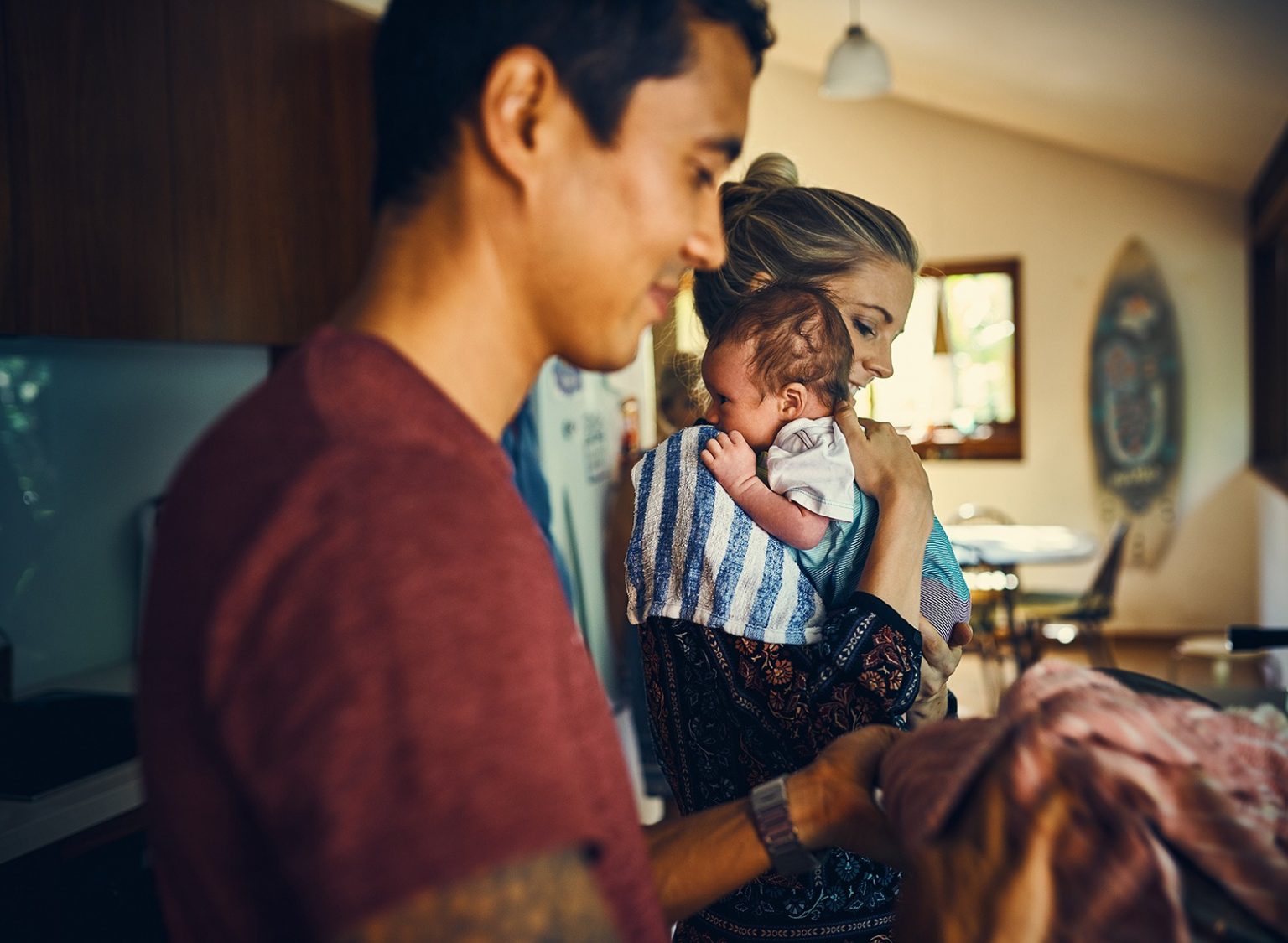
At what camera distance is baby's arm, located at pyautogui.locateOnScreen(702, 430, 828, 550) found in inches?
42.9

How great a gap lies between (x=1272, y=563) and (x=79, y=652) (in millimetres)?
5547

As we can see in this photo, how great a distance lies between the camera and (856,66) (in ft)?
12.6

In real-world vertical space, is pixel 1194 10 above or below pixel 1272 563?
above

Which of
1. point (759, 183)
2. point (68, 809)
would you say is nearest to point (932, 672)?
point (759, 183)

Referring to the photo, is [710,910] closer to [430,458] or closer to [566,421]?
[430,458]

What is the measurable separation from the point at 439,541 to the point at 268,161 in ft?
8.12

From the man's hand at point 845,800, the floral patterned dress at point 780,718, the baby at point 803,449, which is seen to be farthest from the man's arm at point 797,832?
the baby at point 803,449

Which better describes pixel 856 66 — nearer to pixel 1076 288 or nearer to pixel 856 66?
pixel 856 66

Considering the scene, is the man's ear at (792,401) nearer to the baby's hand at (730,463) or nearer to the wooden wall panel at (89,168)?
the baby's hand at (730,463)

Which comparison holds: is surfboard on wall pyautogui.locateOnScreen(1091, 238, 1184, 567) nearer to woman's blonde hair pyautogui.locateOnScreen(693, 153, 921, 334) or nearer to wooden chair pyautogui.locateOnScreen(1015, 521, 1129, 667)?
wooden chair pyautogui.locateOnScreen(1015, 521, 1129, 667)

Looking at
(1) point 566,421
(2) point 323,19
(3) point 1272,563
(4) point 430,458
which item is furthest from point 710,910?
(3) point 1272,563

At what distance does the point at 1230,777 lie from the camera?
0.64m

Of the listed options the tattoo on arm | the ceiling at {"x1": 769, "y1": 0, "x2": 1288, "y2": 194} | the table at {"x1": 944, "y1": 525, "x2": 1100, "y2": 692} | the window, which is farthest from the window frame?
the tattoo on arm

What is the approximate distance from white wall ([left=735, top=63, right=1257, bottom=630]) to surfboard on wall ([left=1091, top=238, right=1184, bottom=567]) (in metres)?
0.07
